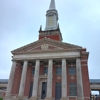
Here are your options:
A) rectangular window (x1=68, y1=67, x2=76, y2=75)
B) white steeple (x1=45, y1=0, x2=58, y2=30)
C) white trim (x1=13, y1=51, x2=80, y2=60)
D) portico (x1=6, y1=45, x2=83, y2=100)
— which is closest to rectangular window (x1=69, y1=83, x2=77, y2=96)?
portico (x1=6, y1=45, x2=83, y2=100)

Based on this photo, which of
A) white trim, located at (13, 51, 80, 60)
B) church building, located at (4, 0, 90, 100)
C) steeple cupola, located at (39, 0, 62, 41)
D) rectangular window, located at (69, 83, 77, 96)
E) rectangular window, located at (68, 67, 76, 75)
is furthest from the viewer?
steeple cupola, located at (39, 0, 62, 41)

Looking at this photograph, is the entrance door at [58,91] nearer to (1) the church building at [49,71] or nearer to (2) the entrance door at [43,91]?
(1) the church building at [49,71]

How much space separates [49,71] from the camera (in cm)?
2336

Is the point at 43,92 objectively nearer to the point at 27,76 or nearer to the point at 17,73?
the point at 27,76

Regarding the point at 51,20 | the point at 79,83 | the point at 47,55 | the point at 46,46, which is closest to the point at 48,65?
the point at 47,55

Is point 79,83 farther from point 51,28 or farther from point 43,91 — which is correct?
point 51,28

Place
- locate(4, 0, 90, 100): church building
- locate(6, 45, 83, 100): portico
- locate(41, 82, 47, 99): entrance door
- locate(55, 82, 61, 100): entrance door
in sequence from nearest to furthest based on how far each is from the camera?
locate(6, 45, 83, 100): portico
locate(4, 0, 90, 100): church building
locate(55, 82, 61, 100): entrance door
locate(41, 82, 47, 99): entrance door

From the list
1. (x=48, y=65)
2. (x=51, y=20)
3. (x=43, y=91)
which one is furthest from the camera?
(x=51, y=20)

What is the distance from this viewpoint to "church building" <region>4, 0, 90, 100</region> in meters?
22.6

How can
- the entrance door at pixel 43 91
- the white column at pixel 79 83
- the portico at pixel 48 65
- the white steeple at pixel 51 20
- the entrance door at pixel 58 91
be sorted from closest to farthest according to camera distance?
the white column at pixel 79 83, the portico at pixel 48 65, the entrance door at pixel 58 91, the entrance door at pixel 43 91, the white steeple at pixel 51 20

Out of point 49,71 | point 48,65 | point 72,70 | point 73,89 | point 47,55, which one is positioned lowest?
point 73,89

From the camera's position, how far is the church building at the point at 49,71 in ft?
74.0

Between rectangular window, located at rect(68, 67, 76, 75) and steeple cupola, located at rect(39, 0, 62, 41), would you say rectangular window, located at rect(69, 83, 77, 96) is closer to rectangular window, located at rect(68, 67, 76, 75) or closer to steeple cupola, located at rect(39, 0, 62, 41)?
rectangular window, located at rect(68, 67, 76, 75)

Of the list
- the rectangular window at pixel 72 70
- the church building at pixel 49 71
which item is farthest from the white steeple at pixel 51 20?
the rectangular window at pixel 72 70
